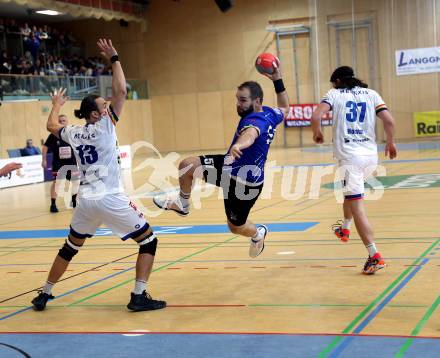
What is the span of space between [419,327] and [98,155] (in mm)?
3189

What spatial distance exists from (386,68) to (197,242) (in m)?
27.6

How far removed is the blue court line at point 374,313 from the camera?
4805mm

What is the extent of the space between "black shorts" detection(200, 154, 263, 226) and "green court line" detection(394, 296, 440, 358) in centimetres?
205

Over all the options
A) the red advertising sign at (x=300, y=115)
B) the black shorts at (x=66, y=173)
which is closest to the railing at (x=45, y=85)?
the red advertising sign at (x=300, y=115)

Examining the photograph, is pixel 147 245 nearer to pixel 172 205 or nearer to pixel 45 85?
pixel 172 205

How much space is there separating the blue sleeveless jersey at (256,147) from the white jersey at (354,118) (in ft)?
2.61

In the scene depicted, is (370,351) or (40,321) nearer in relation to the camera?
(370,351)

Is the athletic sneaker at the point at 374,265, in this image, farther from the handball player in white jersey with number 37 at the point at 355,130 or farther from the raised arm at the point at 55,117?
the raised arm at the point at 55,117

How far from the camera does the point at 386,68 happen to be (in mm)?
35531

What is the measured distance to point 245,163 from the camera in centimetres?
695

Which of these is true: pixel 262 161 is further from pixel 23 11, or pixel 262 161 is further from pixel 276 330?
pixel 23 11

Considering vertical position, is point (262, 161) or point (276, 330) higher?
point (262, 161)

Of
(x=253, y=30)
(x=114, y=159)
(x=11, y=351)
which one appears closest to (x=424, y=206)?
(x=114, y=159)


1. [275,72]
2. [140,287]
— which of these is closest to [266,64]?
[275,72]
